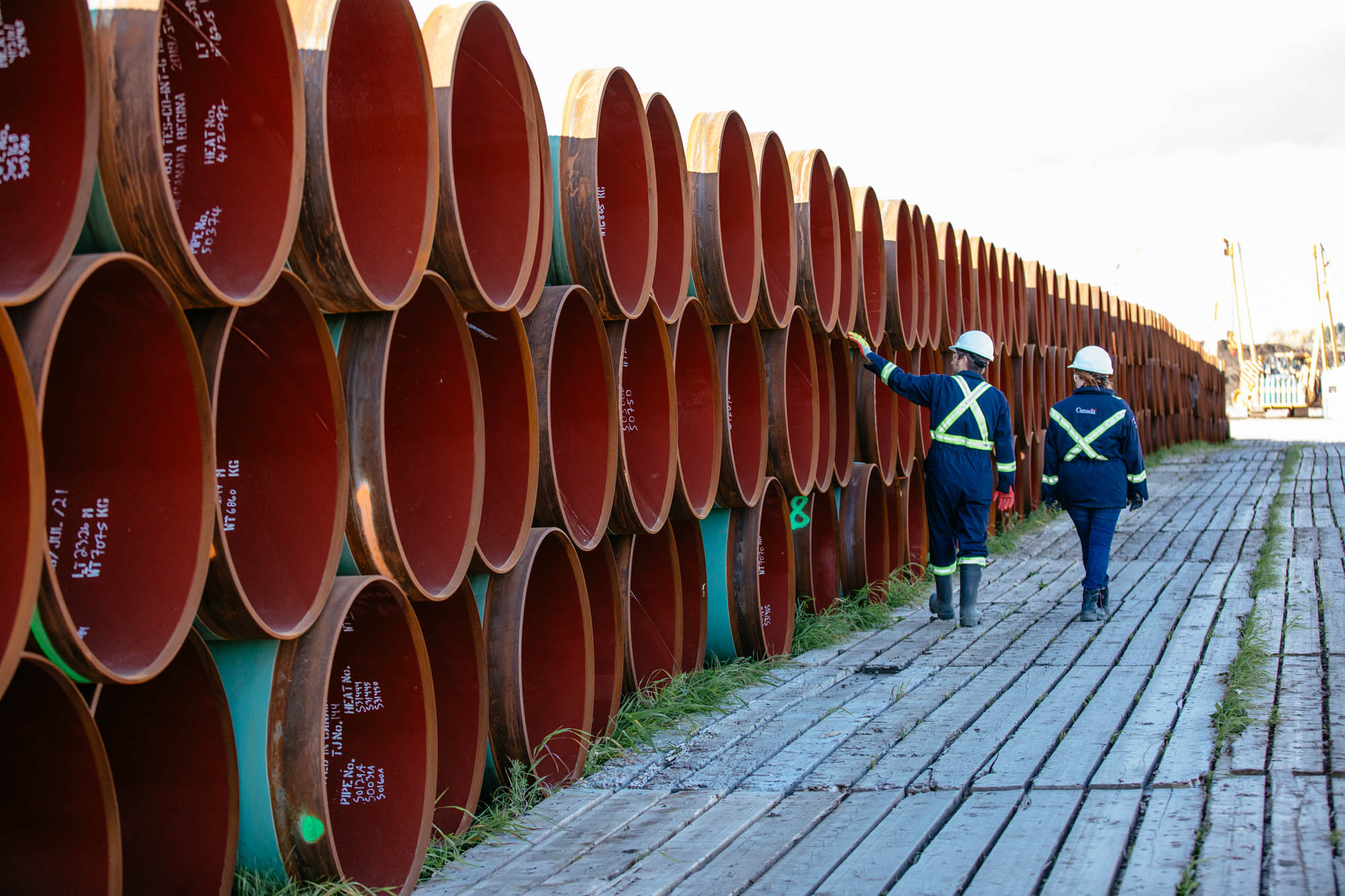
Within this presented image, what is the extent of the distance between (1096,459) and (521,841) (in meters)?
4.37

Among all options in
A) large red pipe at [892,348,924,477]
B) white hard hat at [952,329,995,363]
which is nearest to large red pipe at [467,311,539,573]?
white hard hat at [952,329,995,363]

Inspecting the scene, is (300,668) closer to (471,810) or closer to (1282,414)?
(471,810)

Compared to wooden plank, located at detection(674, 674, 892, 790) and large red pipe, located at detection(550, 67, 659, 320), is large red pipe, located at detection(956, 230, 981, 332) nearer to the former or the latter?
wooden plank, located at detection(674, 674, 892, 790)

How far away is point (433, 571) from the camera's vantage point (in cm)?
337

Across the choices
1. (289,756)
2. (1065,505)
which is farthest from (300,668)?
(1065,505)

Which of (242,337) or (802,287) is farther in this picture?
(802,287)

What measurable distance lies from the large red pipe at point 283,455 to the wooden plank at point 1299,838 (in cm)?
215

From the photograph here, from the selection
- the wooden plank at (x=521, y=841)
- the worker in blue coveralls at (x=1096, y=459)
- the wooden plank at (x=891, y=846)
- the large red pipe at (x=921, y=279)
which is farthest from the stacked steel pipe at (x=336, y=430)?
the large red pipe at (x=921, y=279)

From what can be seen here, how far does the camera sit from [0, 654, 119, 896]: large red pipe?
2354 millimetres

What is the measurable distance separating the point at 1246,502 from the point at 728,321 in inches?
338

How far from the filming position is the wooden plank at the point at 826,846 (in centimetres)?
301

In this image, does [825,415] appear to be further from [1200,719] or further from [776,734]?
[1200,719]

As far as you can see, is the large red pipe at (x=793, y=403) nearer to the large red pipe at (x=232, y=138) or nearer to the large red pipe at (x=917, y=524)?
the large red pipe at (x=917, y=524)

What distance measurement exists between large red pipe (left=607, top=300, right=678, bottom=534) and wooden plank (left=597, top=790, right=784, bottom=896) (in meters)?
1.26
